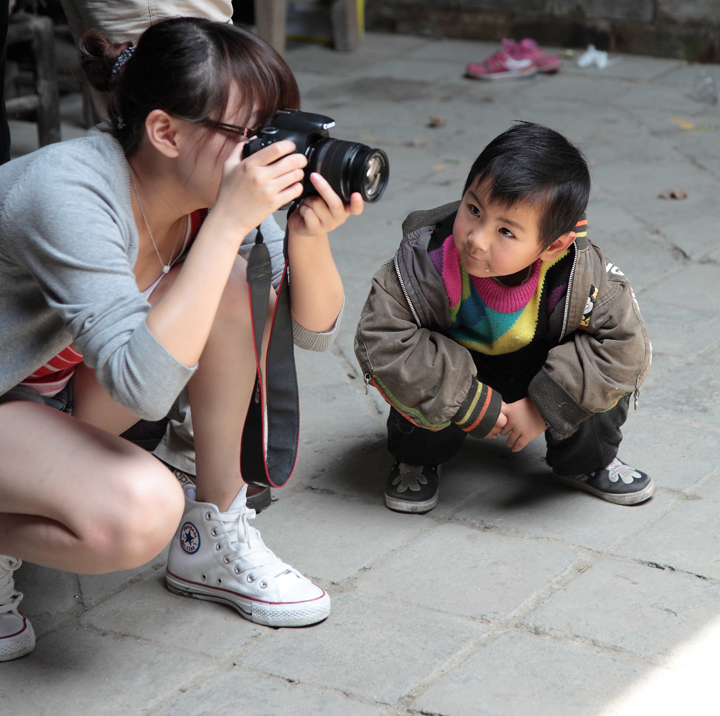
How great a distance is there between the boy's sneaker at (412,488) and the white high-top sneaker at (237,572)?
30 cm

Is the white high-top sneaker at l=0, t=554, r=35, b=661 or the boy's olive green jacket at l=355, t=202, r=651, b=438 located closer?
the white high-top sneaker at l=0, t=554, r=35, b=661

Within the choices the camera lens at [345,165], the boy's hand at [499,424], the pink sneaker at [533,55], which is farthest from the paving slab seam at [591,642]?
the pink sneaker at [533,55]

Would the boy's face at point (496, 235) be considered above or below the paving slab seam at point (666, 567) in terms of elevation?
above

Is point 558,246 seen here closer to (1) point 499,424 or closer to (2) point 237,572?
(1) point 499,424

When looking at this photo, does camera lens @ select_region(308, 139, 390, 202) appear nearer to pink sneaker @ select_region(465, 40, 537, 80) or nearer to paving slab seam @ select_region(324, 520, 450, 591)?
paving slab seam @ select_region(324, 520, 450, 591)

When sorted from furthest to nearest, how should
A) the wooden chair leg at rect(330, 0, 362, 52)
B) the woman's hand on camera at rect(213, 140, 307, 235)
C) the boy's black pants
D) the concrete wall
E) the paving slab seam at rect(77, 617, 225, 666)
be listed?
the wooden chair leg at rect(330, 0, 362, 52), the concrete wall, the boy's black pants, the paving slab seam at rect(77, 617, 225, 666), the woman's hand on camera at rect(213, 140, 307, 235)

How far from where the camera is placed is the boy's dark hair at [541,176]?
1.55 meters

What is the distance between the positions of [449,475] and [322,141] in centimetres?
85

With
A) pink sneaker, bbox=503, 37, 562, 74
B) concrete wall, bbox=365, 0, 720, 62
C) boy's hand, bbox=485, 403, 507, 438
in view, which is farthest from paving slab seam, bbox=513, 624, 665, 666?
concrete wall, bbox=365, 0, 720, 62

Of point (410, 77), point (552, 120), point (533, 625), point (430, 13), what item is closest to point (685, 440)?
point (533, 625)

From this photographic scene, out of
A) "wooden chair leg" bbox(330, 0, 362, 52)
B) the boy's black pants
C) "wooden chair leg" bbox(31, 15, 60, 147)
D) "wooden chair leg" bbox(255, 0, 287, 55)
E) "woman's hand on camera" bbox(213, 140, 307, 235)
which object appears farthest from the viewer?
"wooden chair leg" bbox(330, 0, 362, 52)

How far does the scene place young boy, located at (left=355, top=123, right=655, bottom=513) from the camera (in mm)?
1580

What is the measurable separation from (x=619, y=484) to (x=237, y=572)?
2.40 ft

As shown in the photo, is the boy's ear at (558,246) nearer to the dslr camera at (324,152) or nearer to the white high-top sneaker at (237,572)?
the dslr camera at (324,152)
